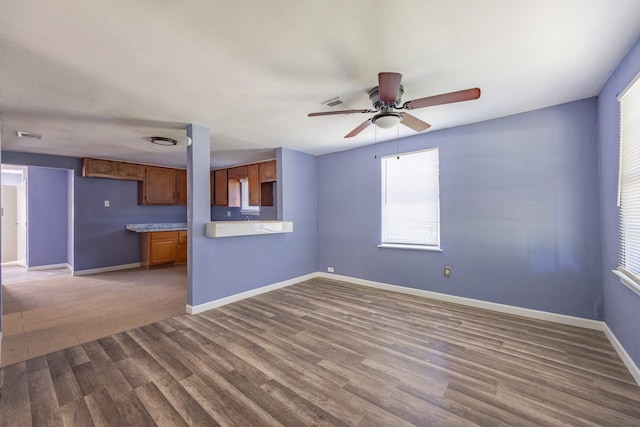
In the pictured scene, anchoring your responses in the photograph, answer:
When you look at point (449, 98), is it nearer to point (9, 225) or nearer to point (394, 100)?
point (394, 100)

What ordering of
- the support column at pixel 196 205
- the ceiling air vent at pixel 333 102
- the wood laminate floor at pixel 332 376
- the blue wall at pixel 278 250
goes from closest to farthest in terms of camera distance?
the wood laminate floor at pixel 332 376 → the ceiling air vent at pixel 333 102 → the support column at pixel 196 205 → the blue wall at pixel 278 250

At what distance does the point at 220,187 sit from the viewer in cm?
637

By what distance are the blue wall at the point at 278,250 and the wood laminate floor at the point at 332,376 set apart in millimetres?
606

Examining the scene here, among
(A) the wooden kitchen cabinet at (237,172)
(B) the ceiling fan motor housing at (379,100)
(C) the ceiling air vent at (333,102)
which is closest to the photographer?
(B) the ceiling fan motor housing at (379,100)

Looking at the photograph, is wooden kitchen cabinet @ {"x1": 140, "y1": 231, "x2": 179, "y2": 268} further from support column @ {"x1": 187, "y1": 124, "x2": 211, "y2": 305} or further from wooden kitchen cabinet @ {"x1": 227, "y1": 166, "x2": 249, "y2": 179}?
support column @ {"x1": 187, "y1": 124, "x2": 211, "y2": 305}

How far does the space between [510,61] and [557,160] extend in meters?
1.54

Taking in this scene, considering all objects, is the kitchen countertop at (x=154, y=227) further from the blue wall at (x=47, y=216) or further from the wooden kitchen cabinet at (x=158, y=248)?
the blue wall at (x=47, y=216)

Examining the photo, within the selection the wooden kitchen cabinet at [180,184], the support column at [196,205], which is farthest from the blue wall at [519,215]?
the wooden kitchen cabinet at [180,184]

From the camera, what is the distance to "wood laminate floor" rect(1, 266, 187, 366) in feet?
8.38

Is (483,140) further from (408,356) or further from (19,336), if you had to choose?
(19,336)

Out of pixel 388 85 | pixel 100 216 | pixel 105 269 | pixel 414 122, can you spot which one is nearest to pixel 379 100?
pixel 388 85

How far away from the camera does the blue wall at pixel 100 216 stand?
16.7 ft

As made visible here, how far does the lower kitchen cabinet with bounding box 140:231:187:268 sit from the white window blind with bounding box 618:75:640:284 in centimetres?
694

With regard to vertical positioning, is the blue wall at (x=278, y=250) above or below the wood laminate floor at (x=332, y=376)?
above
